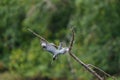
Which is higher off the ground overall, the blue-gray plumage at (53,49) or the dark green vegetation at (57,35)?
the dark green vegetation at (57,35)

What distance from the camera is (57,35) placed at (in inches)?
271

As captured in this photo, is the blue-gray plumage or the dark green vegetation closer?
the blue-gray plumage

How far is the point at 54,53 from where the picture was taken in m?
0.70

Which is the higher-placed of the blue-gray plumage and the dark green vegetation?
the dark green vegetation

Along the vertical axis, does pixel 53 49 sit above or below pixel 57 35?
below

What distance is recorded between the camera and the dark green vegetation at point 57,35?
545 centimetres

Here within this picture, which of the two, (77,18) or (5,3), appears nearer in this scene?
(77,18)

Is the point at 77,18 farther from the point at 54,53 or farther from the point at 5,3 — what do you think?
the point at 54,53

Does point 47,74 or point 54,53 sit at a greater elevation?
point 47,74

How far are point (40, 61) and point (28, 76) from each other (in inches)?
11.3

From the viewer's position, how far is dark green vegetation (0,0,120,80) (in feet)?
17.9

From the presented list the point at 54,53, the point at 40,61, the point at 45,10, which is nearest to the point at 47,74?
the point at 40,61

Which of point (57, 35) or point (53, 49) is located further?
point (57, 35)

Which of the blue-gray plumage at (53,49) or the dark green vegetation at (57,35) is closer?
the blue-gray plumage at (53,49)
